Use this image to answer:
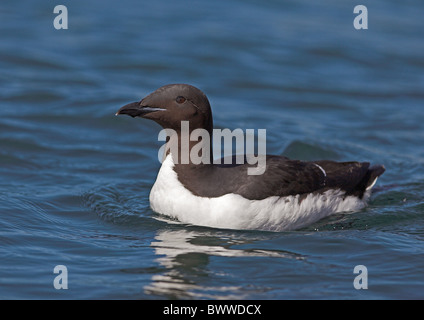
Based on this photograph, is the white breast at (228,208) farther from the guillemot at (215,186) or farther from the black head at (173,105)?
the black head at (173,105)

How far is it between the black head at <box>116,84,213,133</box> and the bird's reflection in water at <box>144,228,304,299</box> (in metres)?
1.18

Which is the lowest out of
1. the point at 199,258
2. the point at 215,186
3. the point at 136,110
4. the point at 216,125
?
the point at 199,258

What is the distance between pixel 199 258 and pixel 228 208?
71 centimetres

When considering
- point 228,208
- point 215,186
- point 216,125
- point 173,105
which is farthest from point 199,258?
point 216,125

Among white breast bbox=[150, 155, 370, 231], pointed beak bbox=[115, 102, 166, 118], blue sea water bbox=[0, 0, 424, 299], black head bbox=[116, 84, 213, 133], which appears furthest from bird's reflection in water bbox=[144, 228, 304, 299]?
pointed beak bbox=[115, 102, 166, 118]

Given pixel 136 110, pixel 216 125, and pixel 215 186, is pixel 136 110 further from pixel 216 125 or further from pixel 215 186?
pixel 216 125

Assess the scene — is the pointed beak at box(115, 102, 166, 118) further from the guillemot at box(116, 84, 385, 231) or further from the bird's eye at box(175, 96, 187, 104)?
the bird's eye at box(175, 96, 187, 104)

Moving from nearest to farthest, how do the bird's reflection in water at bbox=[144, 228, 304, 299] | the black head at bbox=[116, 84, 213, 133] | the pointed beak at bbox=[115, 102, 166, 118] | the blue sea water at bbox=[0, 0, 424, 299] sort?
the bird's reflection in water at bbox=[144, 228, 304, 299] < the blue sea water at bbox=[0, 0, 424, 299] < the pointed beak at bbox=[115, 102, 166, 118] < the black head at bbox=[116, 84, 213, 133]

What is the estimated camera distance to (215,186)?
796 cm

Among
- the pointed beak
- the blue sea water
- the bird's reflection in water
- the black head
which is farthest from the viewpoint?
the black head

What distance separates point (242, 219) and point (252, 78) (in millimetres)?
7012

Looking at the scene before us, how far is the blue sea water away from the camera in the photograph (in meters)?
7.12
